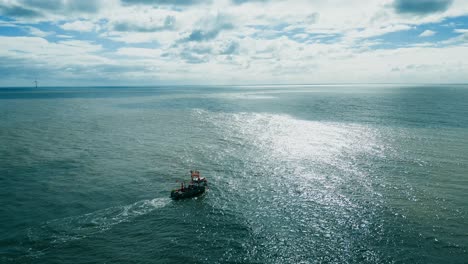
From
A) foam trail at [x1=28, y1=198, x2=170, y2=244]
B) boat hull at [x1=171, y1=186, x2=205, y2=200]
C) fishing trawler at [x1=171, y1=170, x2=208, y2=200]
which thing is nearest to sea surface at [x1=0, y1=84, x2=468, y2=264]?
foam trail at [x1=28, y1=198, x2=170, y2=244]

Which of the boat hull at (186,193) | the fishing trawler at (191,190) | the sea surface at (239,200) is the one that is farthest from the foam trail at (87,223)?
the fishing trawler at (191,190)

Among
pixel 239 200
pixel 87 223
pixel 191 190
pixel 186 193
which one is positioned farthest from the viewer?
pixel 191 190

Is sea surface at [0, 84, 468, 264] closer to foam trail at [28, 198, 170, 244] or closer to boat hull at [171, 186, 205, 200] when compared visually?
foam trail at [28, 198, 170, 244]

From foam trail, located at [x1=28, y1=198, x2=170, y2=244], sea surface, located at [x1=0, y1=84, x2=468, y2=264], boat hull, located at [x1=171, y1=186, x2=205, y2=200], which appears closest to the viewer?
sea surface, located at [x1=0, y1=84, x2=468, y2=264]

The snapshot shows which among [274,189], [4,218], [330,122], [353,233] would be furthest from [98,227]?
[330,122]

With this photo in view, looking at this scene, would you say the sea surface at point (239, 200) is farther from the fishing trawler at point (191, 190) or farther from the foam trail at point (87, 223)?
the fishing trawler at point (191, 190)

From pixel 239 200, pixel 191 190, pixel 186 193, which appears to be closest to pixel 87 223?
pixel 186 193

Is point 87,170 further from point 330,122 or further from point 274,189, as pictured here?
point 330,122

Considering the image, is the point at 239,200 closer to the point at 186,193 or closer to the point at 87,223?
the point at 186,193
